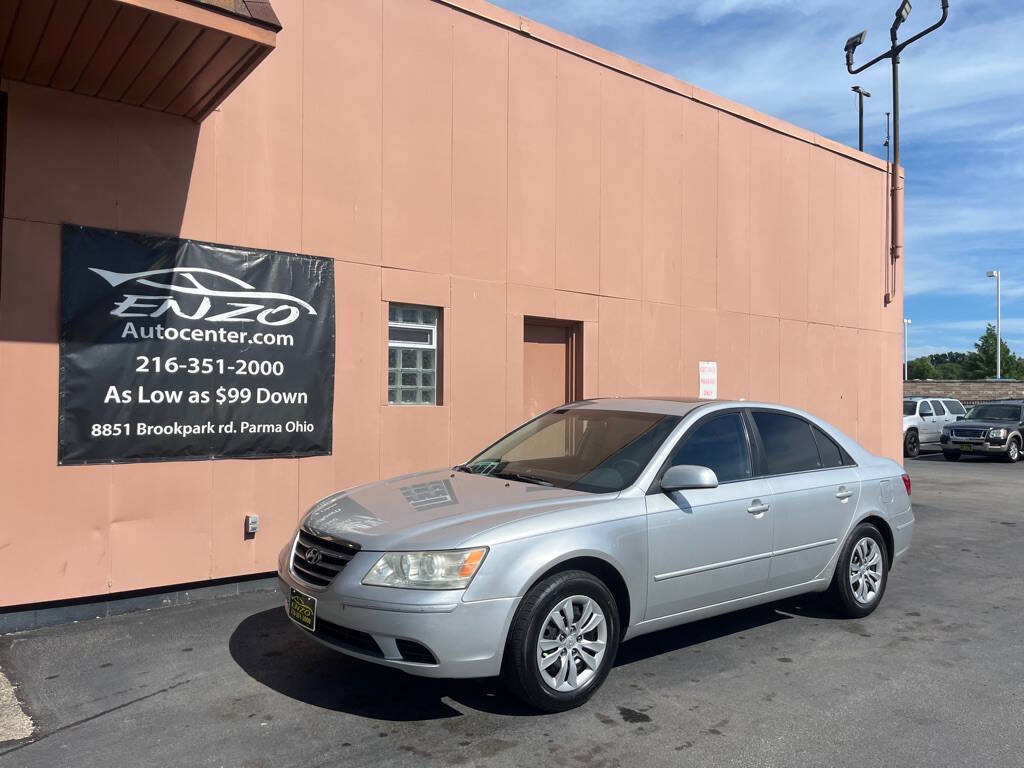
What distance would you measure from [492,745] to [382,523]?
1.24 m

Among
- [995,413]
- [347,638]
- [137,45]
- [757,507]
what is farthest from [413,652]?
[995,413]

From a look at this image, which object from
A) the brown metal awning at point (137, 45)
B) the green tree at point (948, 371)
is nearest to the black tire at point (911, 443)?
the brown metal awning at point (137, 45)

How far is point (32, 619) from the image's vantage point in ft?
19.4

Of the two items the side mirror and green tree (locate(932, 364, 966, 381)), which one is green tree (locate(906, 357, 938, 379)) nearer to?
green tree (locate(932, 364, 966, 381))

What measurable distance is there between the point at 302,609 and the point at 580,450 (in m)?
2.05

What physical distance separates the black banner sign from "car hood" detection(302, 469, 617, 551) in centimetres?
205

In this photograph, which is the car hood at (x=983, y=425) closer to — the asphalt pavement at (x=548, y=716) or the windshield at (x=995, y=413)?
the windshield at (x=995, y=413)

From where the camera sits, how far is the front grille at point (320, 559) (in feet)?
14.2

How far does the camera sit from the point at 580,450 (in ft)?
18.0

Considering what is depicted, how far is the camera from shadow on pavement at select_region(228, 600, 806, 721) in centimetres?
439

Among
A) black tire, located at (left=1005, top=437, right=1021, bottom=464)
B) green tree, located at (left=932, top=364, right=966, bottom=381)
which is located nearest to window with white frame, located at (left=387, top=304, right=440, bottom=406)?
black tire, located at (left=1005, top=437, right=1021, bottom=464)

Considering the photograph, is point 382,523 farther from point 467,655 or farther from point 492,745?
point 492,745

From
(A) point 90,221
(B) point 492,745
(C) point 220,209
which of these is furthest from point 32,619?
(B) point 492,745

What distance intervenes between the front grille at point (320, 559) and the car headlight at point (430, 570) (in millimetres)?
259
